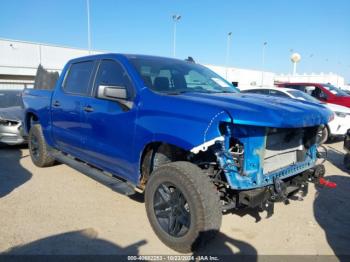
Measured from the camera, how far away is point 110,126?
155 inches

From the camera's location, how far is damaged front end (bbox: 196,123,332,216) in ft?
9.92

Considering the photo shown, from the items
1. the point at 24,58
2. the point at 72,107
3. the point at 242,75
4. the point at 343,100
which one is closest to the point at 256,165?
the point at 72,107

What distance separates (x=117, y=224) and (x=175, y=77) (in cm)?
191

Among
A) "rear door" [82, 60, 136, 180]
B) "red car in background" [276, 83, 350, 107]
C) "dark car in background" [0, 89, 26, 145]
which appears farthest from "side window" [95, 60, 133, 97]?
"red car in background" [276, 83, 350, 107]

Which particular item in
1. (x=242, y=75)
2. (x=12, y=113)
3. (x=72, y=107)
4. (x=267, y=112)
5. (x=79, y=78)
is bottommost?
(x=12, y=113)

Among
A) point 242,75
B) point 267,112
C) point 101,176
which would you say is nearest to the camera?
point 267,112

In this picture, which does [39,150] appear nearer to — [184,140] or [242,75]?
[184,140]

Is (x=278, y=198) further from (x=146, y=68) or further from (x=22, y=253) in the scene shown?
(x=22, y=253)

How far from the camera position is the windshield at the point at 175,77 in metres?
3.88

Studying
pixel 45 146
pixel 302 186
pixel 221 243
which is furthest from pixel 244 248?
pixel 45 146

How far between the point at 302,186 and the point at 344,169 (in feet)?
10.5

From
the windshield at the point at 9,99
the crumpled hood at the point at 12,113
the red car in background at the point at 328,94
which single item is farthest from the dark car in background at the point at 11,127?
the red car in background at the point at 328,94

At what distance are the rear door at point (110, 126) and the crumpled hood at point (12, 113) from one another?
4.10m

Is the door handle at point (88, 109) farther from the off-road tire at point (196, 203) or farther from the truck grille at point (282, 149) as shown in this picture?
the truck grille at point (282, 149)
